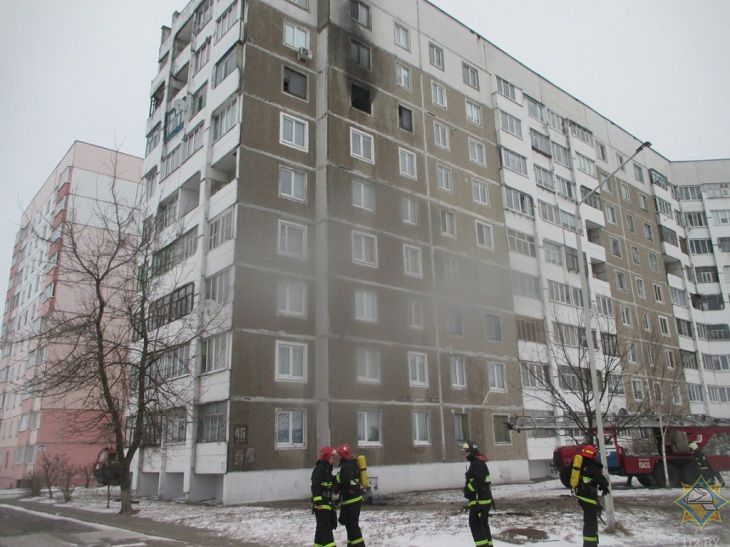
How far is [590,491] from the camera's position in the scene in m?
9.95

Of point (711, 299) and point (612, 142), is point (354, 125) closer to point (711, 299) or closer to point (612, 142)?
point (612, 142)

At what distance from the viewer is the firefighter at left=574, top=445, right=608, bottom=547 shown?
9.78m

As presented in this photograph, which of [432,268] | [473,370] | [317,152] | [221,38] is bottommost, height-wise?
[473,370]

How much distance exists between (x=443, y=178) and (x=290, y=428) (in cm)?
1709

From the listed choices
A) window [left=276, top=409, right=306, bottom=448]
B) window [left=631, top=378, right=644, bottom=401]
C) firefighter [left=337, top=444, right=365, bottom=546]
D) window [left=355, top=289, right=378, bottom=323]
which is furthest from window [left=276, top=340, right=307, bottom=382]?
window [left=631, top=378, right=644, bottom=401]

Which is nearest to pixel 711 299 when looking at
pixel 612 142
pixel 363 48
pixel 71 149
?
pixel 612 142

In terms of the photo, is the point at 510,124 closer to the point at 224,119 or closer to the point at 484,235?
the point at 484,235

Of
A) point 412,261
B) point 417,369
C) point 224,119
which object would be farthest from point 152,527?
point 224,119

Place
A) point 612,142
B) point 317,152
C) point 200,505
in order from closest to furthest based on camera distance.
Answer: point 200,505, point 317,152, point 612,142

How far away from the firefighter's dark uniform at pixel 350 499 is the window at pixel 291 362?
1379 centimetres

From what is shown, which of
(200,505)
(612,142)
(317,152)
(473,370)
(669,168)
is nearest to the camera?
(200,505)

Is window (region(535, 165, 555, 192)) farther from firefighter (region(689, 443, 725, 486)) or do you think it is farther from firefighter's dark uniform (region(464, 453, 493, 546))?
firefighter's dark uniform (region(464, 453, 493, 546))

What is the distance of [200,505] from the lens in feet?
71.1

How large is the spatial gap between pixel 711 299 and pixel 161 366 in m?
48.8
